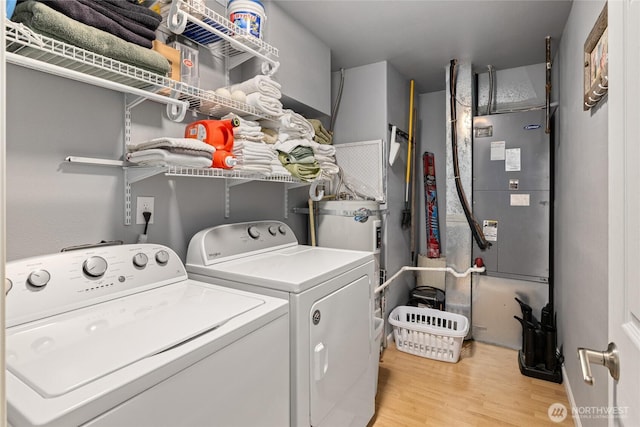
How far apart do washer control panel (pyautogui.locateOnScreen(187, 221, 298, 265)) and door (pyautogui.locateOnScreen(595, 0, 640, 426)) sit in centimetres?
141

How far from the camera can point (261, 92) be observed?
1.80m

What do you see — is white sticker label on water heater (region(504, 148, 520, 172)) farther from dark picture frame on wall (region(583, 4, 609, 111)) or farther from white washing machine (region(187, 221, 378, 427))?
white washing machine (region(187, 221, 378, 427))

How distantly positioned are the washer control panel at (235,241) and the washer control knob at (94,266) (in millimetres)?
423

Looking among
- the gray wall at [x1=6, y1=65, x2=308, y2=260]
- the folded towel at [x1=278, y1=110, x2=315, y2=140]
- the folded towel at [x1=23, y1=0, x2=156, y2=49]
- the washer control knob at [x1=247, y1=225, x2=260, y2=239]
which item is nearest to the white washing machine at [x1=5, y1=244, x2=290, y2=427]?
the gray wall at [x1=6, y1=65, x2=308, y2=260]

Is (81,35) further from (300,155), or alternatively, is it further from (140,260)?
(300,155)

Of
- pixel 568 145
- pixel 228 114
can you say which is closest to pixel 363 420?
pixel 228 114

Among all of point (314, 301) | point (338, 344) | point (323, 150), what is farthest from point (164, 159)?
point (323, 150)

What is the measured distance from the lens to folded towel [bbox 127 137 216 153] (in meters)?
1.29

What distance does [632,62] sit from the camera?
615 millimetres

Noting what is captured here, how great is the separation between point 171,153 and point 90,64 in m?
0.37

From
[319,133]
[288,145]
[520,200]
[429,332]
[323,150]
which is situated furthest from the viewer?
[520,200]

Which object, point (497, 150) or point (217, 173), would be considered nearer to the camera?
point (217, 173)

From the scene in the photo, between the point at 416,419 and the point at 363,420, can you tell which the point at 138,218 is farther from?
the point at 416,419

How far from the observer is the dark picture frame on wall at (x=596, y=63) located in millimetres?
1337
